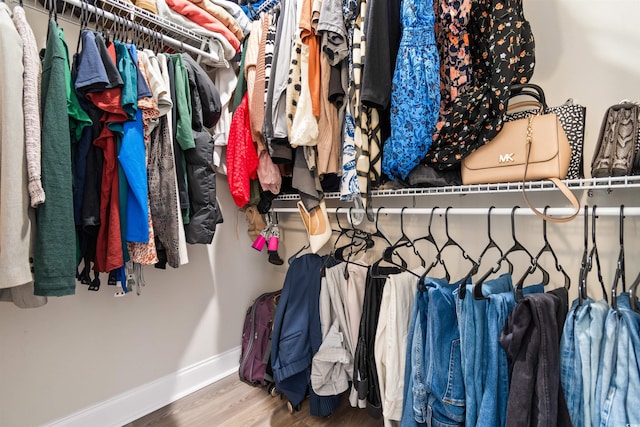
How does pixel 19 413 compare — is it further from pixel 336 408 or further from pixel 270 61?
pixel 270 61

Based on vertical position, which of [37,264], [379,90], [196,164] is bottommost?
[37,264]

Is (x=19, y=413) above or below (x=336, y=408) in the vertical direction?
above

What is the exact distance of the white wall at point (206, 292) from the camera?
941 mm

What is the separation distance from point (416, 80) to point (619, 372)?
0.93m

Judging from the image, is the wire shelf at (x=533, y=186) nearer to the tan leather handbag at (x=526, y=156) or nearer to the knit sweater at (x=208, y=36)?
the tan leather handbag at (x=526, y=156)

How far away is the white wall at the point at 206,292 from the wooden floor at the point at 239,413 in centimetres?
12

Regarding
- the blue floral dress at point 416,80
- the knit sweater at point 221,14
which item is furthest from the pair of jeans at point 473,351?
the knit sweater at point 221,14

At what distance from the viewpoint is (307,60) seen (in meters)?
1.22

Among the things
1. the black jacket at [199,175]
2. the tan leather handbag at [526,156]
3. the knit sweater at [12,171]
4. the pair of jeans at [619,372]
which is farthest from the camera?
the black jacket at [199,175]

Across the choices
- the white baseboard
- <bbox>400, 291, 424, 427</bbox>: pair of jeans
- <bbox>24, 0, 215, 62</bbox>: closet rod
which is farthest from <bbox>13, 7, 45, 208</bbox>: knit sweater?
<bbox>400, 291, 424, 427</bbox>: pair of jeans

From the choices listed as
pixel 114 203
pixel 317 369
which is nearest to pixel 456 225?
pixel 317 369

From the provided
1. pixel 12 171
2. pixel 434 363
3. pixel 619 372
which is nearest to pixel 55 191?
pixel 12 171

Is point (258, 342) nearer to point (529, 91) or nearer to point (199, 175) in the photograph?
point (199, 175)

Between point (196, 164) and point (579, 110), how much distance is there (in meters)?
1.31
